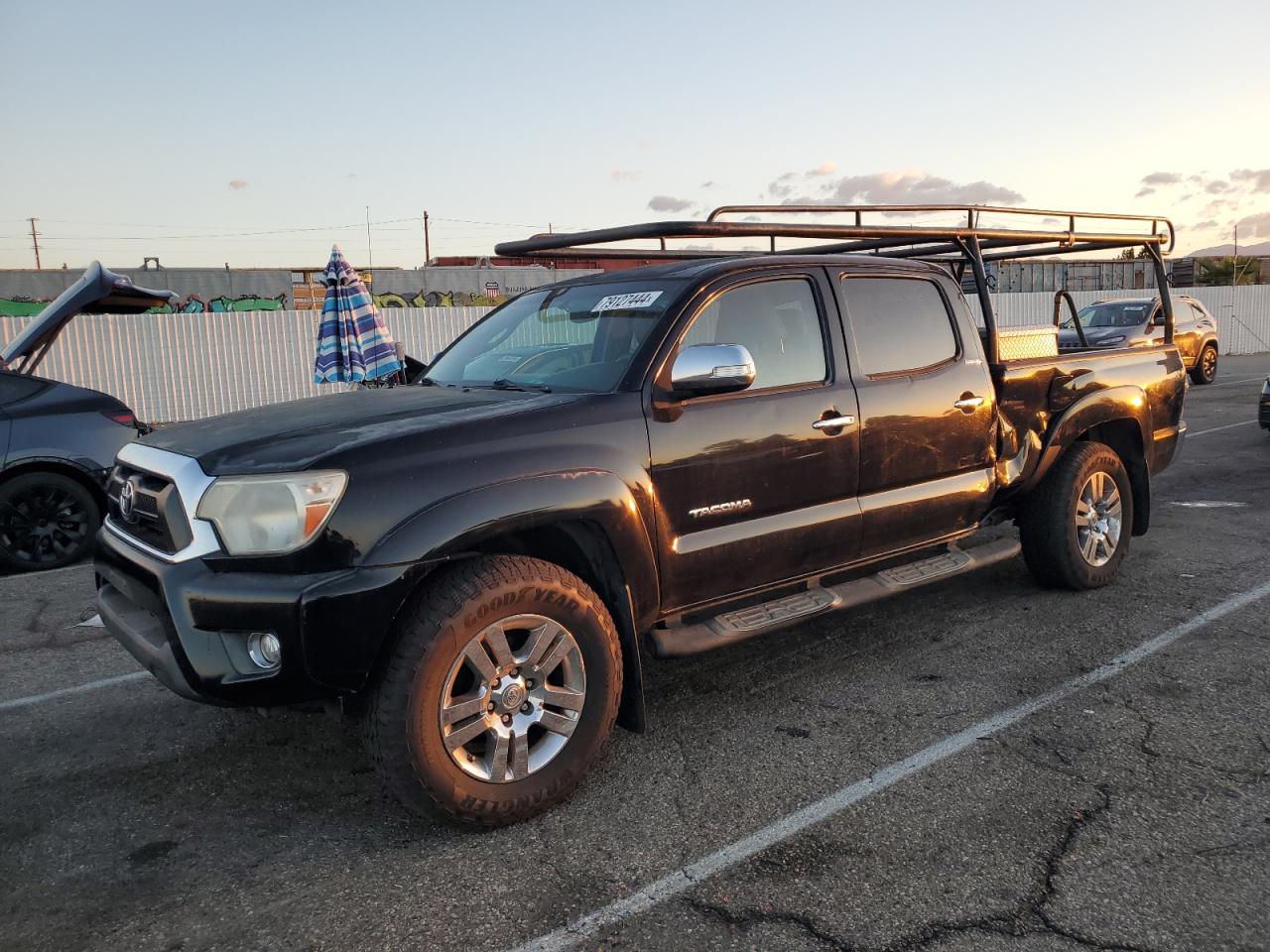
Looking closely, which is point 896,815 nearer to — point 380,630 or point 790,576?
point 790,576

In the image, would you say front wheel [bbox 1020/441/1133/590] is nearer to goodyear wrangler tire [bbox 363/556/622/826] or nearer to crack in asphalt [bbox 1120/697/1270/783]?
crack in asphalt [bbox 1120/697/1270/783]

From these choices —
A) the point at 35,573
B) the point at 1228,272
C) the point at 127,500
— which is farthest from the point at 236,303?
the point at 1228,272

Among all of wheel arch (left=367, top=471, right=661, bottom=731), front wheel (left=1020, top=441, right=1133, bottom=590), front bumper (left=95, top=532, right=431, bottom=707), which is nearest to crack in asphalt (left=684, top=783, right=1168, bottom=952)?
wheel arch (left=367, top=471, right=661, bottom=731)

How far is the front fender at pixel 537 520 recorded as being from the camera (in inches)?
115

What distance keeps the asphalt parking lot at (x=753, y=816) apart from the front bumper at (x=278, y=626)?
56 cm

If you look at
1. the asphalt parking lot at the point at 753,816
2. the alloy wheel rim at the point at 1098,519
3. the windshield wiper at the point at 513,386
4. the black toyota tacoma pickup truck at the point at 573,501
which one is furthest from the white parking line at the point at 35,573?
the alloy wheel rim at the point at 1098,519

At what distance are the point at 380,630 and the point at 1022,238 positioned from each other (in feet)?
14.1

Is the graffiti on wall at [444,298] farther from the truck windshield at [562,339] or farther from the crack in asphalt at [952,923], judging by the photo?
the crack in asphalt at [952,923]

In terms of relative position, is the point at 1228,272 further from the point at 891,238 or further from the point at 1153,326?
the point at 891,238

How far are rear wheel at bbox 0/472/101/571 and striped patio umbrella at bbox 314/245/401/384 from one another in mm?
4159

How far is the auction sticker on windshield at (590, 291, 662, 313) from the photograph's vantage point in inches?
153

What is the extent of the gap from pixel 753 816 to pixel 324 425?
1.93 metres

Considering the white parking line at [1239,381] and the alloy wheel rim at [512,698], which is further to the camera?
the white parking line at [1239,381]

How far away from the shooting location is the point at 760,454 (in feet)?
12.4
